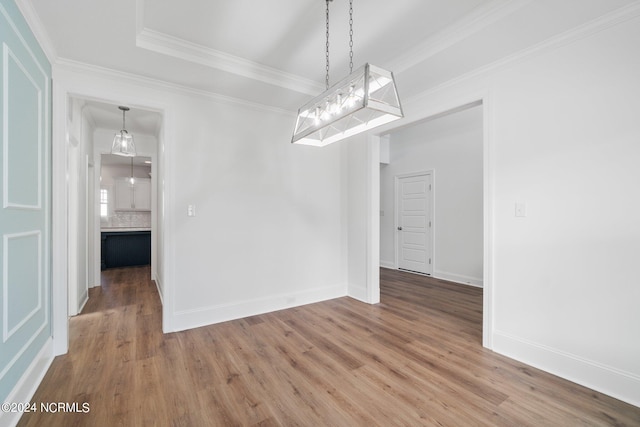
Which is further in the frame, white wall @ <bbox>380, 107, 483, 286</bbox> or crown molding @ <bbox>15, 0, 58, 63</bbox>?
white wall @ <bbox>380, 107, 483, 286</bbox>

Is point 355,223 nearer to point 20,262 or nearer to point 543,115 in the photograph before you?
point 543,115

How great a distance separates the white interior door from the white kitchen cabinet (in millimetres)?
6481

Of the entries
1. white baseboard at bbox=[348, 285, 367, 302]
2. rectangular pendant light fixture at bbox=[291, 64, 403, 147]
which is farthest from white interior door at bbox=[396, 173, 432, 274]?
rectangular pendant light fixture at bbox=[291, 64, 403, 147]

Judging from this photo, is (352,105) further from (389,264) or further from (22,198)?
(389,264)

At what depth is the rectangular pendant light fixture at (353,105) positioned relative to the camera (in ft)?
5.36

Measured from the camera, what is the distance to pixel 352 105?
171 centimetres

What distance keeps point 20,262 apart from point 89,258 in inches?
132

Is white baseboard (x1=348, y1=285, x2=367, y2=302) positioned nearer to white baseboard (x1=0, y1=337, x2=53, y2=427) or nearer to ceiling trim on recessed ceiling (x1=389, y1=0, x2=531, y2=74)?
ceiling trim on recessed ceiling (x1=389, y1=0, x2=531, y2=74)

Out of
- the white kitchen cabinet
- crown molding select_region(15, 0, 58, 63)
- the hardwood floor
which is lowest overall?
the hardwood floor

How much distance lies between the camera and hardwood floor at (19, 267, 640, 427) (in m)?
1.71

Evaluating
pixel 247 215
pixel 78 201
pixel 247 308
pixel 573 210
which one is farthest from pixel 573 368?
pixel 78 201

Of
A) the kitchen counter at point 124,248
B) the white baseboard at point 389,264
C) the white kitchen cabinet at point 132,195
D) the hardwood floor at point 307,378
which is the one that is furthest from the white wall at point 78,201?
the white baseboard at point 389,264

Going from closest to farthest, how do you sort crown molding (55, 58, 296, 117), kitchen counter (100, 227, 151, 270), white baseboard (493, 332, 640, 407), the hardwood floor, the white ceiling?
1. the hardwood floor
2. white baseboard (493, 332, 640, 407)
3. the white ceiling
4. crown molding (55, 58, 296, 117)
5. kitchen counter (100, 227, 151, 270)

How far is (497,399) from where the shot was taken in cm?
187
